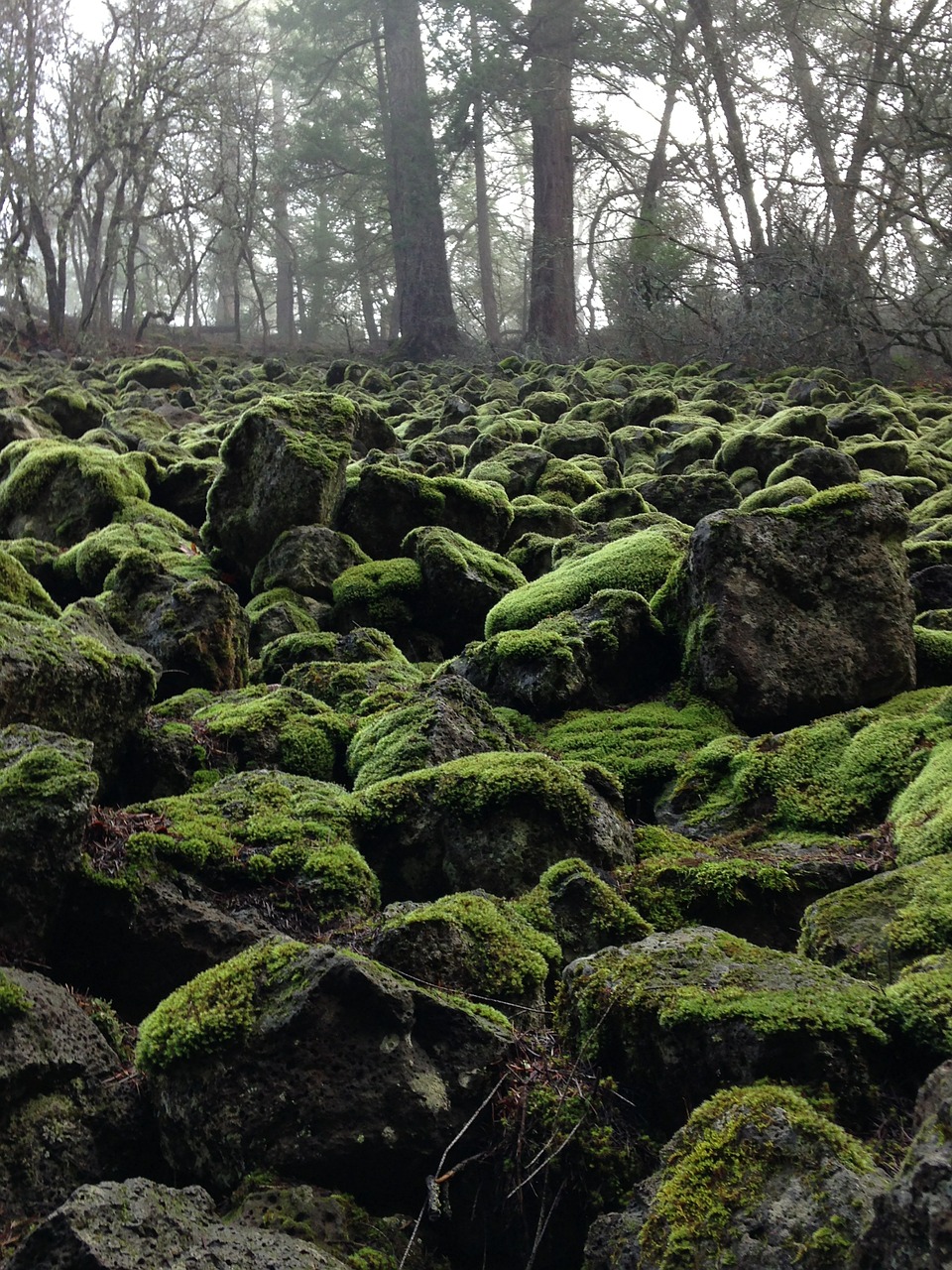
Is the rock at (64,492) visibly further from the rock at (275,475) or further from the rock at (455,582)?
the rock at (455,582)

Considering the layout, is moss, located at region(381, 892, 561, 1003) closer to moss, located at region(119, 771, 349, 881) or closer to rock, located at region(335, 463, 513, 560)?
moss, located at region(119, 771, 349, 881)

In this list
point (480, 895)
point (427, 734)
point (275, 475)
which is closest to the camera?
point (480, 895)

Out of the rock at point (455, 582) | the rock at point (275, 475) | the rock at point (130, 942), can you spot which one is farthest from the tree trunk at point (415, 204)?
the rock at point (130, 942)

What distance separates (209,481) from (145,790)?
589 centimetres

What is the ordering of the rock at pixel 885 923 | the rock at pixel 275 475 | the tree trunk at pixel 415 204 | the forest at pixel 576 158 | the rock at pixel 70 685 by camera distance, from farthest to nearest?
the tree trunk at pixel 415 204 → the forest at pixel 576 158 → the rock at pixel 275 475 → the rock at pixel 70 685 → the rock at pixel 885 923

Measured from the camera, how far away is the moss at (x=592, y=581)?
20.8 ft

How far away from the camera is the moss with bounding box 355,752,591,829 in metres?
3.93

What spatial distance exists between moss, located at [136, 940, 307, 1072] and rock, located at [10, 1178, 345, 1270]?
1.38 feet

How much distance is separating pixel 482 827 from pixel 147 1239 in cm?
202

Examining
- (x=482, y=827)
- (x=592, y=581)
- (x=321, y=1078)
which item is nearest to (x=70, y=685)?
(x=482, y=827)

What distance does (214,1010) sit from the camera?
267 cm

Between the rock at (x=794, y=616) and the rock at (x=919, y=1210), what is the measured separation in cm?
349

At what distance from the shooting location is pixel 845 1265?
1830mm

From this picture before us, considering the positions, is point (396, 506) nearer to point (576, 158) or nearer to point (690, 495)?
point (690, 495)
